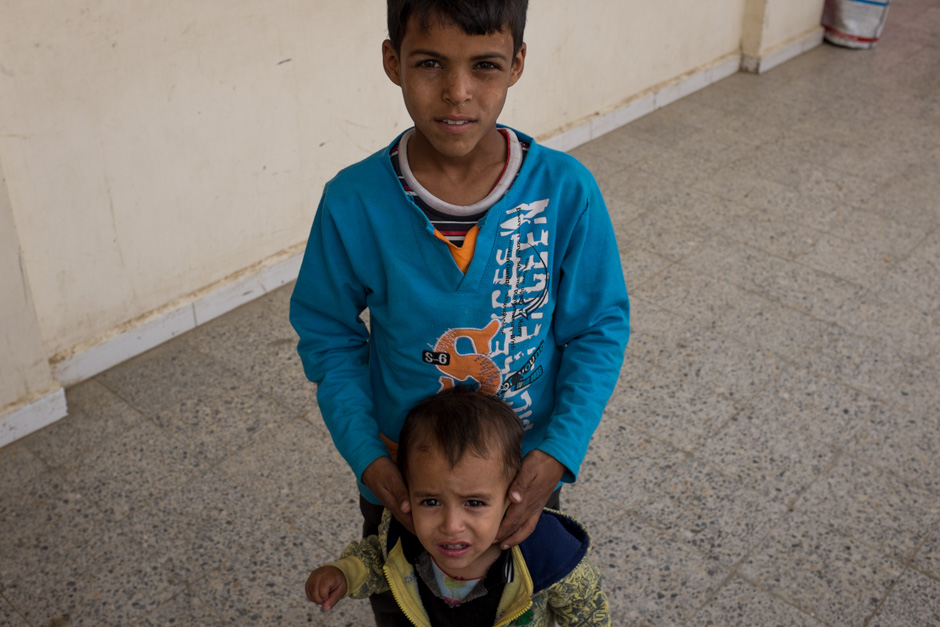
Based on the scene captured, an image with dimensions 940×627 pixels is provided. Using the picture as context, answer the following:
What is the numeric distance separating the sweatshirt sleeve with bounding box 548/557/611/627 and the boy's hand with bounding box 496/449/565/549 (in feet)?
0.55

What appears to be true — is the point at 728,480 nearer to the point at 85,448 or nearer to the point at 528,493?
the point at 528,493

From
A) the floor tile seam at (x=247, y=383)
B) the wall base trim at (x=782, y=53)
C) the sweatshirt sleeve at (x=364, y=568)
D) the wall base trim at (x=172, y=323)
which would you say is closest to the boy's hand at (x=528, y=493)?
the sweatshirt sleeve at (x=364, y=568)

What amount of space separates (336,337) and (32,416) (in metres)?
1.88

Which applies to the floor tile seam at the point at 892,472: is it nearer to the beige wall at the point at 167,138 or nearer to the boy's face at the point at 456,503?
the boy's face at the point at 456,503

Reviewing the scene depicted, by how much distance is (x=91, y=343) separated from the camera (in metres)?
3.25

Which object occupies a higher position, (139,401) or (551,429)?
(551,429)

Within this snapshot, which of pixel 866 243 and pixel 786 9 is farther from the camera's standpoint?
pixel 786 9

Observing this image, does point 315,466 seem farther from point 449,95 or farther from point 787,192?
point 787,192

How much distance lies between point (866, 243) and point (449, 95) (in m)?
3.34

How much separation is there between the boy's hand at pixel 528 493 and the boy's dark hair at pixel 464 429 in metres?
0.03

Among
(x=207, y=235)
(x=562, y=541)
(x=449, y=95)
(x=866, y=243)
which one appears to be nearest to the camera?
(x=449, y=95)

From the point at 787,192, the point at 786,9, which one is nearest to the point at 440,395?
the point at 787,192

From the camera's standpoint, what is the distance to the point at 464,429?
4.54ft

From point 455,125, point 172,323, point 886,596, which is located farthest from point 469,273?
point 172,323
